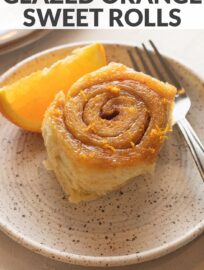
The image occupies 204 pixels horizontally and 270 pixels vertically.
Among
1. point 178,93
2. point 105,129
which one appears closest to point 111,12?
point 178,93

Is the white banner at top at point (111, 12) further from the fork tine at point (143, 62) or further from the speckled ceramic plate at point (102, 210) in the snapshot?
the speckled ceramic plate at point (102, 210)

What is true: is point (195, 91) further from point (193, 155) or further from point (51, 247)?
point (51, 247)

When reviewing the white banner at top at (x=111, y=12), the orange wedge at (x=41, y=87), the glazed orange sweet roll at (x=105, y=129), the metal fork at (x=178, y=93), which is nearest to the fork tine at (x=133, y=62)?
the metal fork at (x=178, y=93)

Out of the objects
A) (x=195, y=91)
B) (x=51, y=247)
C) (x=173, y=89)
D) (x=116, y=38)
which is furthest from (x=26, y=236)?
(x=116, y=38)

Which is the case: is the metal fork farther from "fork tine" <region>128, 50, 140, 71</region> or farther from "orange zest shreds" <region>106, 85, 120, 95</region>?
"orange zest shreds" <region>106, 85, 120, 95</region>

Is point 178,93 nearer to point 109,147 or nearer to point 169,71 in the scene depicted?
point 169,71

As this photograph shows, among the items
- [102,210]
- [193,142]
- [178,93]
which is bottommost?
[102,210]
